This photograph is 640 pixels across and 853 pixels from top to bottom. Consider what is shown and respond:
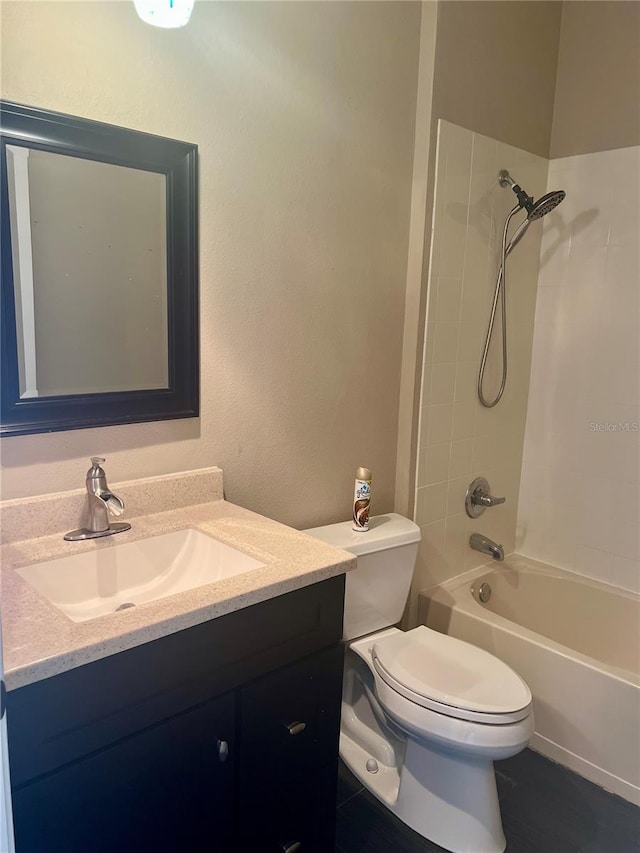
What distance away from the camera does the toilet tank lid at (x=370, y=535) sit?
1.84m

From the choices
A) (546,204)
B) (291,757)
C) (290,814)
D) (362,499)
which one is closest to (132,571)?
(291,757)

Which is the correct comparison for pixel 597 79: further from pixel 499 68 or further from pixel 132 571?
pixel 132 571

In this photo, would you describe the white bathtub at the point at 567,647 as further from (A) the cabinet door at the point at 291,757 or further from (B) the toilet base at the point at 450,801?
(A) the cabinet door at the point at 291,757

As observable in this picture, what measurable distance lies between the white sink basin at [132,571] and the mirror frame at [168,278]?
0.99ft

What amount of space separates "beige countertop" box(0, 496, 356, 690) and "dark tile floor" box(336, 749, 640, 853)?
0.95m

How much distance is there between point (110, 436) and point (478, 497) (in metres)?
1.54

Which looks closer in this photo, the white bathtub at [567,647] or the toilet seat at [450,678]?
the toilet seat at [450,678]

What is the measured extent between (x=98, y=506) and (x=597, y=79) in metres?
2.43

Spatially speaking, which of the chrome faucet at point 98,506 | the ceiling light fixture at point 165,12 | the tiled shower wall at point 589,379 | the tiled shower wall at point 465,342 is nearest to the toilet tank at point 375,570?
the tiled shower wall at point 465,342

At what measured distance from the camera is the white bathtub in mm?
1944

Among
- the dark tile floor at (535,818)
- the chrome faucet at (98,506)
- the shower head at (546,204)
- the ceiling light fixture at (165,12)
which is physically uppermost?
the ceiling light fixture at (165,12)

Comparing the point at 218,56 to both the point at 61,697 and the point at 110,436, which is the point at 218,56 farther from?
the point at 61,697

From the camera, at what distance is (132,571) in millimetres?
1396

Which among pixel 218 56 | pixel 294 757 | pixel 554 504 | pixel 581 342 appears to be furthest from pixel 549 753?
pixel 218 56
